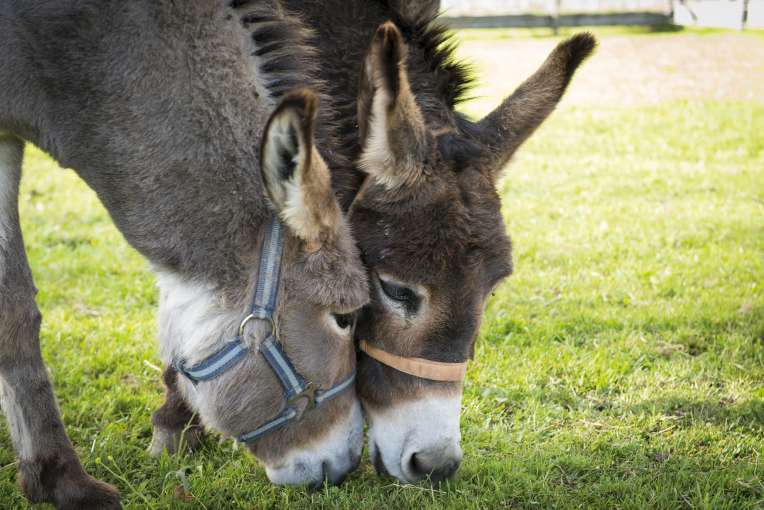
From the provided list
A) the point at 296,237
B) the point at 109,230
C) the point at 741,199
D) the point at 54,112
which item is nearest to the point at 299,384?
the point at 296,237

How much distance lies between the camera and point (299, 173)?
7.09 ft

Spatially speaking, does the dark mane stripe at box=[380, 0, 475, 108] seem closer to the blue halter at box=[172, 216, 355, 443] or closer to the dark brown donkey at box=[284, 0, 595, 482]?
the dark brown donkey at box=[284, 0, 595, 482]

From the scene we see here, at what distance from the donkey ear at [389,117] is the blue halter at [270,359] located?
43 centimetres

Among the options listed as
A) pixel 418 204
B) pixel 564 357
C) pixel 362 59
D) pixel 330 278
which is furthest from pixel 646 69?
pixel 330 278

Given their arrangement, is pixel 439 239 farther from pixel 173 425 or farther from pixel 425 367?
pixel 173 425

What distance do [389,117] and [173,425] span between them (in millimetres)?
1755

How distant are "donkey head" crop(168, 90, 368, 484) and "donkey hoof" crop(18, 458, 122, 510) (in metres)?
0.53

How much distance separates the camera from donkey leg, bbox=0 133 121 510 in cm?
278

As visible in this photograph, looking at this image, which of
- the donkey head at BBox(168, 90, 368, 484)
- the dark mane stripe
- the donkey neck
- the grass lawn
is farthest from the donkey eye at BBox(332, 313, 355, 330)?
the dark mane stripe

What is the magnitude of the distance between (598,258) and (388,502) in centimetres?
341

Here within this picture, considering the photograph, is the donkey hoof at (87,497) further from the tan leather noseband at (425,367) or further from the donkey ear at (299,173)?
the donkey ear at (299,173)

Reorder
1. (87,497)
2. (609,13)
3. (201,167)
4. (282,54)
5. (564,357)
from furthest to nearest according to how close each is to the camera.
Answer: (609,13) < (564,357) < (87,497) < (282,54) < (201,167)

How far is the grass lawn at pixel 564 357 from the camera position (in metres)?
2.94

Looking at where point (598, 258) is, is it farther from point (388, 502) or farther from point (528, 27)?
point (528, 27)
